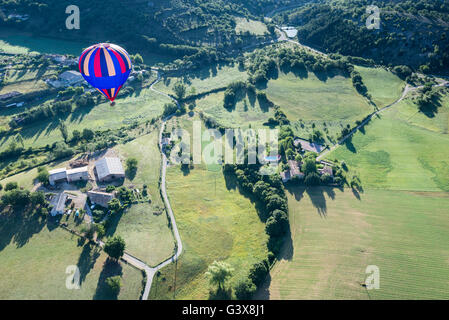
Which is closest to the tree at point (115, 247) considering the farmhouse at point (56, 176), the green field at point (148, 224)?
the green field at point (148, 224)

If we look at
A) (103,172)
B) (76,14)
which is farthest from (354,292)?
(76,14)

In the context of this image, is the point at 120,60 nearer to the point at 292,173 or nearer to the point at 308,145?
the point at 292,173

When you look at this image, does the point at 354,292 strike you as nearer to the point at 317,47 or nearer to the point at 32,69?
the point at 317,47

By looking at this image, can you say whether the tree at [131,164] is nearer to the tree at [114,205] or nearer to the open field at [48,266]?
the tree at [114,205]

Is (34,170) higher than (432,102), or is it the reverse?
(432,102)

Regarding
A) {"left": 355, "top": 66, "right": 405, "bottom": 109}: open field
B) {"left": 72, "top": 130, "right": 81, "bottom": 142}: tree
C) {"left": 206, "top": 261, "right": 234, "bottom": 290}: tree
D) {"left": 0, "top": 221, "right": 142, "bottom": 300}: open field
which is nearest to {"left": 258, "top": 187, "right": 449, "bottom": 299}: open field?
{"left": 206, "top": 261, "right": 234, "bottom": 290}: tree

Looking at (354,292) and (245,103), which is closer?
(354,292)

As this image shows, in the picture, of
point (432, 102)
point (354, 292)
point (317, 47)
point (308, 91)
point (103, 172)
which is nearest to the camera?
point (354, 292)

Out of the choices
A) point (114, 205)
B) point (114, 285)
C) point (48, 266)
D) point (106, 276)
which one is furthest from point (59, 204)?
point (114, 285)
